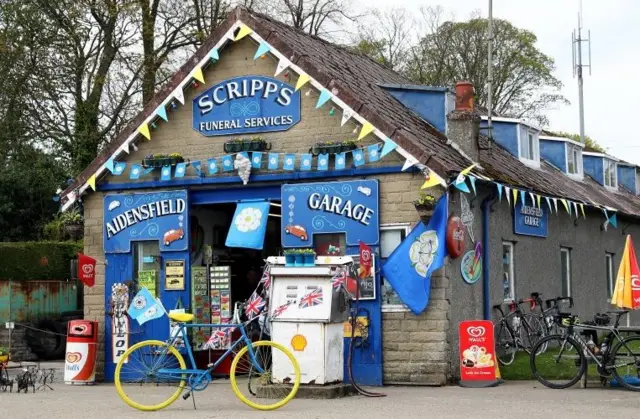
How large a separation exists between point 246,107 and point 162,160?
1883 mm

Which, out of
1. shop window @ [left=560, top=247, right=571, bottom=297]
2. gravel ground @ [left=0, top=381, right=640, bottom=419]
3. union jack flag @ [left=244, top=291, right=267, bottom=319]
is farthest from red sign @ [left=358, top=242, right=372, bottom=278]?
shop window @ [left=560, top=247, right=571, bottom=297]

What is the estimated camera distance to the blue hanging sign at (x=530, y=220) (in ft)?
69.7

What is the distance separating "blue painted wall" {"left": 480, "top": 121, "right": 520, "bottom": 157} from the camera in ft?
79.1

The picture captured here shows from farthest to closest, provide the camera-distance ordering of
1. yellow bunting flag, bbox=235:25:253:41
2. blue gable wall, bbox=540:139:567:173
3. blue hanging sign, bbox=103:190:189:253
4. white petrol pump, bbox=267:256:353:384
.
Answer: blue gable wall, bbox=540:139:567:173
blue hanging sign, bbox=103:190:189:253
yellow bunting flag, bbox=235:25:253:41
white petrol pump, bbox=267:256:353:384

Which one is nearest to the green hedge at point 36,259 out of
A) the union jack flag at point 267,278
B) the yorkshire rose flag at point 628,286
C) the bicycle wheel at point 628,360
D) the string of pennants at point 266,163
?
the string of pennants at point 266,163

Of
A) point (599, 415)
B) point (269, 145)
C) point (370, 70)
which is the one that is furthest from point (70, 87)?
point (599, 415)

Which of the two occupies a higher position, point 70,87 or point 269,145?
point 70,87

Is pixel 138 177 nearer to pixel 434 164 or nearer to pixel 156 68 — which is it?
pixel 434 164

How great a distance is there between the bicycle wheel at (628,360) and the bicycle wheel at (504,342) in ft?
12.4

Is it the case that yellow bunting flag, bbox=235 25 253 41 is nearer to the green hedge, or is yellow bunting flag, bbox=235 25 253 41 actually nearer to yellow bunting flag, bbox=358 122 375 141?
yellow bunting flag, bbox=358 122 375 141

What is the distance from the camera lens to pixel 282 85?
19.4m

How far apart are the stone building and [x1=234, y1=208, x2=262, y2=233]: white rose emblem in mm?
327

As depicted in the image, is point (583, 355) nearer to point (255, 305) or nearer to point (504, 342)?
→ point (504, 342)

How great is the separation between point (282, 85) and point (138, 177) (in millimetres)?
3351
